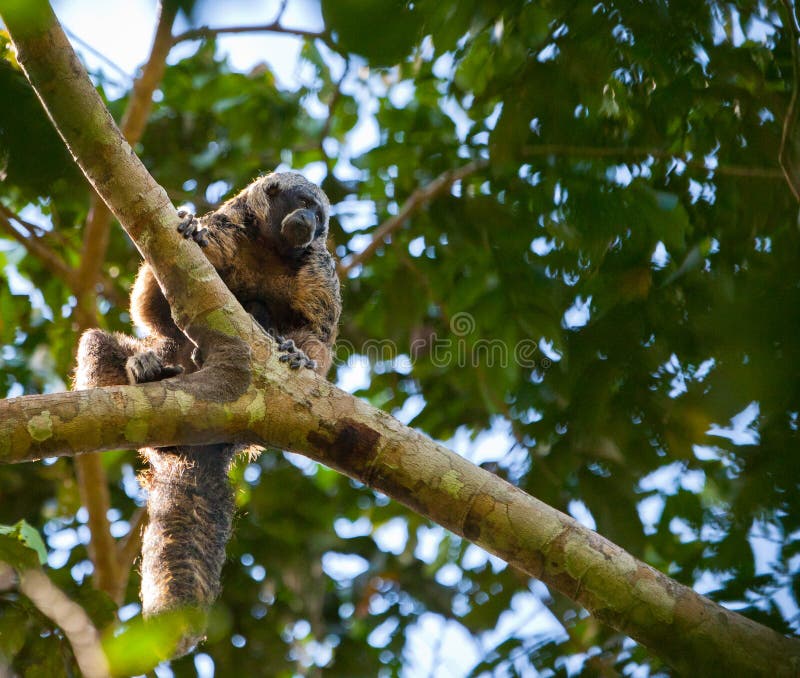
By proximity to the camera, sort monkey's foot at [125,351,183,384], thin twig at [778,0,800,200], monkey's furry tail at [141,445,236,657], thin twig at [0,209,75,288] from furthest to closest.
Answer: thin twig at [0,209,75,288] → monkey's foot at [125,351,183,384] → monkey's furry tail at [141,445,236,657] → thin twig at [778,0,800,200]

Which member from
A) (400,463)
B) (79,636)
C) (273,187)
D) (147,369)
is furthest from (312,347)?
(79,636)

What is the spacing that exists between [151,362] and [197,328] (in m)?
0.93

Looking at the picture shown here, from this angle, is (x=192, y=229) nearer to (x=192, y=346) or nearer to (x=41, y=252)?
(x=192, y=346)

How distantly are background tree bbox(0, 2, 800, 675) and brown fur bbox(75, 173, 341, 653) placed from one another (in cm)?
45

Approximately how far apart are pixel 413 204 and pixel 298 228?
1153 mm

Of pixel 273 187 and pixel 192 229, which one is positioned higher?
pixel 273 187

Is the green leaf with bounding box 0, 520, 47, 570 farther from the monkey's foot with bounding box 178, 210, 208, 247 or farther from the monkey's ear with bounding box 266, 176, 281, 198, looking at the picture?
the monkey's ear with bounding box 266, 176, 281, 198

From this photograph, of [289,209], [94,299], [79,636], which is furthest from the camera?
[94,299]

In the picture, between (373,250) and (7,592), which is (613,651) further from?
(373,250)

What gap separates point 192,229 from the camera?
4.75 metres

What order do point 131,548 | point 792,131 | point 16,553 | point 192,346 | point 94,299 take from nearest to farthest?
1. point 792,131
2. point 16,553
3. point 192,346
4. point 131,548
5. point 94,299

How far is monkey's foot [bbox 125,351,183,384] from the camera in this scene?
4.71m

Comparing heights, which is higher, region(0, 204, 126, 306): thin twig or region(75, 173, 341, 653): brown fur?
region(0, 204, 126, 306): thin twig

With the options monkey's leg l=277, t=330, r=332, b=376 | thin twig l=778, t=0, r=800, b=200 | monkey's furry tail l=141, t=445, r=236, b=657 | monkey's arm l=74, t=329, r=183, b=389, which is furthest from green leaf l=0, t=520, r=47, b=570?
thin twig l=778, t=0, r=800, b=200
